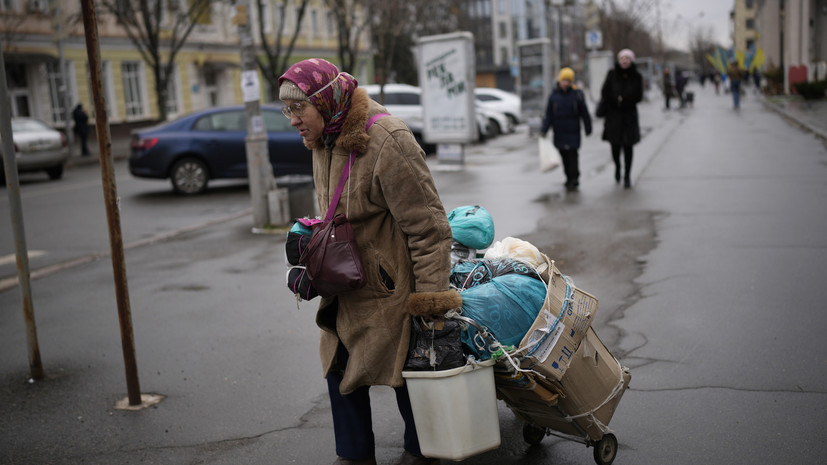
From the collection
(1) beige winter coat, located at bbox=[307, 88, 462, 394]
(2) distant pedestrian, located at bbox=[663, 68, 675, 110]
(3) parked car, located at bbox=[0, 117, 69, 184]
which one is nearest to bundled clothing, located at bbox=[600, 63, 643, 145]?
(1) beige winter coat, located at bbox=[307, 88, 462, 394]

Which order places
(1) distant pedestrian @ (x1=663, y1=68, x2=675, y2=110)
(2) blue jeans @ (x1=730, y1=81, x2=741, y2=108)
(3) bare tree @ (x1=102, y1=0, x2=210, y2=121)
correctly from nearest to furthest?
(3) bare tree @ (x1=102, y1=0, x2=210, y2=121) → (2) blue jeans @ (x1=730, y1=81, x2=741, y2=108) → (1) distant pedestrian @ (x1=663, y1=68, x2=675, y2=110)

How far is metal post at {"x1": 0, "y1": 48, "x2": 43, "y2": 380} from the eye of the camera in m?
4.76

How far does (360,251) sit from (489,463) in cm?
121

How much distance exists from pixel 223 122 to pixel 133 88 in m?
26.1

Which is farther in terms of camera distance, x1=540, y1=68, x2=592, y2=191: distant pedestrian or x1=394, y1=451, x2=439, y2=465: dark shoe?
x1=540, y1=68, x2=592, y2=191: distant pedestrian

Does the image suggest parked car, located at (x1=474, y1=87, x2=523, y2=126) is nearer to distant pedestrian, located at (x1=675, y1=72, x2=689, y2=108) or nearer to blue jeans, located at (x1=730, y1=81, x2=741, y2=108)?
blue jeans, located at (x1=730, y1=81, x2=741, y2=108)

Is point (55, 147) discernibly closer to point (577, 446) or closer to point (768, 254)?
point (768, 254)

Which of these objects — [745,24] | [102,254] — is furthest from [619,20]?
[745,24]

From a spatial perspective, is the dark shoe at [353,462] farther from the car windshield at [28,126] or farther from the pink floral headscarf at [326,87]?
the car windshield at [28,126]

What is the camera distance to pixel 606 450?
3.42 meters

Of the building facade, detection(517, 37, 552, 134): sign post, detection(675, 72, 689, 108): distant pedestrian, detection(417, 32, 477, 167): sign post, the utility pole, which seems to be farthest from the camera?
detection(675, 72, 689, 108): distant pedestrian

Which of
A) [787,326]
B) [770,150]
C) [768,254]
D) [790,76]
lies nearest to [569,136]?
[768,254]

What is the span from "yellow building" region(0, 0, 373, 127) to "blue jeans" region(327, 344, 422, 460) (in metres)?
23.4

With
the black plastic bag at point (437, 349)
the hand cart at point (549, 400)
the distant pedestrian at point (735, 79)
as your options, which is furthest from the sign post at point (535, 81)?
the black plastic bag at point (437, 349)
